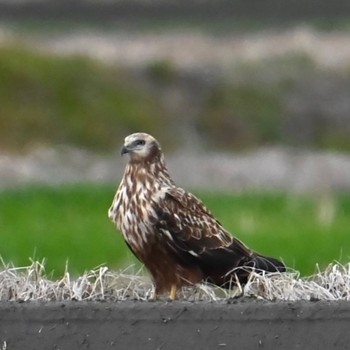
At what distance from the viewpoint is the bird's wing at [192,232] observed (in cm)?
890

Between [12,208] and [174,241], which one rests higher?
[174,241]

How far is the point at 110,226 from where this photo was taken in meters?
20.3

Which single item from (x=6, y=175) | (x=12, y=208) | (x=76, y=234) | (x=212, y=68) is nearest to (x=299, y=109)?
(x=212, y=68)

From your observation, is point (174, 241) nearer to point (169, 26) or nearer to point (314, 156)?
point (314, 156)

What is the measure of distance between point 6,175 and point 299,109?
727 cm

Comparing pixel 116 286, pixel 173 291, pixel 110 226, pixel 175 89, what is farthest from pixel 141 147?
pixel 175 89

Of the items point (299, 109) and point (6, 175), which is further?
point (299, 109)

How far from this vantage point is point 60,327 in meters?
7.53

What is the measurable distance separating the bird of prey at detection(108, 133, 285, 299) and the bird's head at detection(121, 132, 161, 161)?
51 mm

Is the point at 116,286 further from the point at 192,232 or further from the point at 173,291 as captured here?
the point at 192,232

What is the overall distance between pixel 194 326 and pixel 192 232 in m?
1.57

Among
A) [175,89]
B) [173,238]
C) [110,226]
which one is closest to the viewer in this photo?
[173,238]

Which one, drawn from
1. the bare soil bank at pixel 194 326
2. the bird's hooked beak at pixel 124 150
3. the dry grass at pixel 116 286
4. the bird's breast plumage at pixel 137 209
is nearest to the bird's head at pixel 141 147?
the bird's hooked beak at pixel 124 150

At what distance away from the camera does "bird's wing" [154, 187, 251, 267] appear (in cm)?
890
